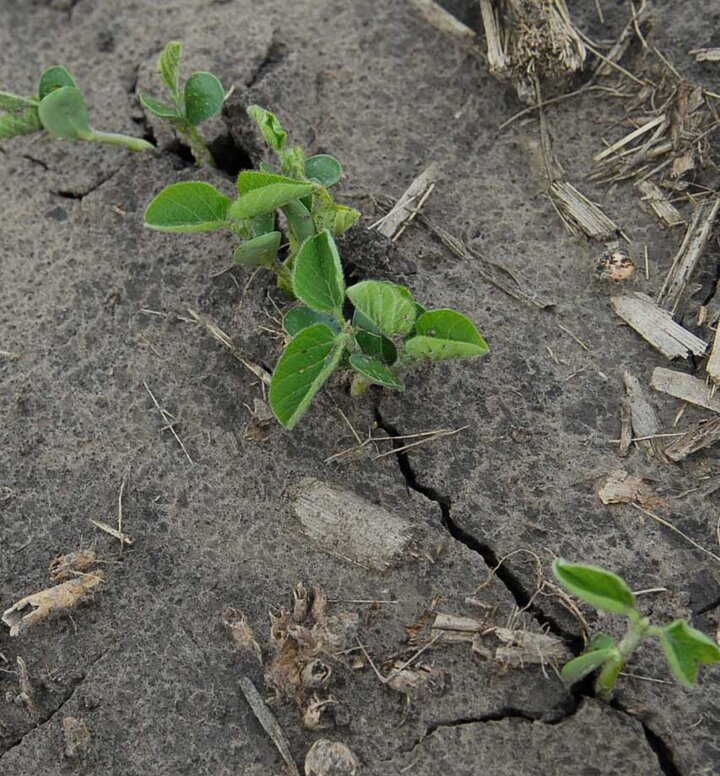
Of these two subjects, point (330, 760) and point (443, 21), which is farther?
point (443, 21)

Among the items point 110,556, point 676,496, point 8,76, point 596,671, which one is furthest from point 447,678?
point 8,76

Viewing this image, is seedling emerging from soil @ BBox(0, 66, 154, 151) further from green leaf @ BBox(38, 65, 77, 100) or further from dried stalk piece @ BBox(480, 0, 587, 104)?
dried stalk piece @ BBox(480, 0, 587, 104)

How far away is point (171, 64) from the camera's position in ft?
7.45

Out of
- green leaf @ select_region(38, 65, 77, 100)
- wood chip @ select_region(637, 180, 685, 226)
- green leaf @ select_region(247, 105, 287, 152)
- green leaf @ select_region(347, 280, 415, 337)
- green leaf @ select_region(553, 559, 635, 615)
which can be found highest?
green leaf @ select_region(38, 65, 77, 100)

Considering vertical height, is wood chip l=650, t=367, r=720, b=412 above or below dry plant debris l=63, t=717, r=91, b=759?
above

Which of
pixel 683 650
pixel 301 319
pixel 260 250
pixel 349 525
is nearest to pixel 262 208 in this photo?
pixel 260 250

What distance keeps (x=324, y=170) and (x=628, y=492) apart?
1.07m

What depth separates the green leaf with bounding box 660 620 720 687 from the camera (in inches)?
58.4

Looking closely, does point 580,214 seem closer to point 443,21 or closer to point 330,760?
point 443,21

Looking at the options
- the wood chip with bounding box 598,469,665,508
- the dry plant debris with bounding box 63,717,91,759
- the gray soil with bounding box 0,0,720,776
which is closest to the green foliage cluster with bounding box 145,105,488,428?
the gray soil with bounding box 0,0,720,776

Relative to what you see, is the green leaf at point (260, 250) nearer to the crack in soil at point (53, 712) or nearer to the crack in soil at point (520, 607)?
the crack in soil at point (520, 607)

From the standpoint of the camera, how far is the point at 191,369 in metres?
2.23

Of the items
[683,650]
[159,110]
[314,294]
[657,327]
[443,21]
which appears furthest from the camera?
[443,21]

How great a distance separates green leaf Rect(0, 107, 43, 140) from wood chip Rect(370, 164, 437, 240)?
3.33 ft
